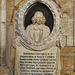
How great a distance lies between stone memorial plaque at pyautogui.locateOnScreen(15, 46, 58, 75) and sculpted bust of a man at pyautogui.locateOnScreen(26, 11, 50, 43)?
0.45 meters

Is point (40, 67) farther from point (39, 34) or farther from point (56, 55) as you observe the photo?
point (39, 34)

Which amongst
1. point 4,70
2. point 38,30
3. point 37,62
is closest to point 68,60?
point 37,62

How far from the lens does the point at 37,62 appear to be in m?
6.19

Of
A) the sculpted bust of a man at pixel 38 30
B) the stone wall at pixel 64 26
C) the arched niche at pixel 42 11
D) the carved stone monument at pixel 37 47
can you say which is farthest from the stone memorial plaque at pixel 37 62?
the arched niche at pixel 42 11

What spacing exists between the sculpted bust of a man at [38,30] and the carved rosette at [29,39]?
0.46 feet

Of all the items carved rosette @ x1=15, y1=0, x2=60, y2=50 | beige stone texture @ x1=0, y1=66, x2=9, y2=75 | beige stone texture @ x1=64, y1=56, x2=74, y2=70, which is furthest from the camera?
beige stone texture @ x1=64, y1=56, x2=74, y2=70

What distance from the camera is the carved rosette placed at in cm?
615

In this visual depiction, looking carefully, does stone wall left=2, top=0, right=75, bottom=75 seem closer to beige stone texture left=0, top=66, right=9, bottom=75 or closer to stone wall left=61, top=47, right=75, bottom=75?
stone wall left=61, top=47, right=75, bottom=75

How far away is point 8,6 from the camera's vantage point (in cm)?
639

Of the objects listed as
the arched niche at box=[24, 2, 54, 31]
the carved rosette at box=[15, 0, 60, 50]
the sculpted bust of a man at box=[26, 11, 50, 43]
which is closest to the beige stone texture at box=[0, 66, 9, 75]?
the carved rosette at box=[15, 0, 60, 50]

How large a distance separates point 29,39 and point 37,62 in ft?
2.53

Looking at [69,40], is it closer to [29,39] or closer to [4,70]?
[29,39]

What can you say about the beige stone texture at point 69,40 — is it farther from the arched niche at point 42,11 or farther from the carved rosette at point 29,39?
the arched niche at point 42,11

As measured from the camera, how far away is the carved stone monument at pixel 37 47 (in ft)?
20.2
